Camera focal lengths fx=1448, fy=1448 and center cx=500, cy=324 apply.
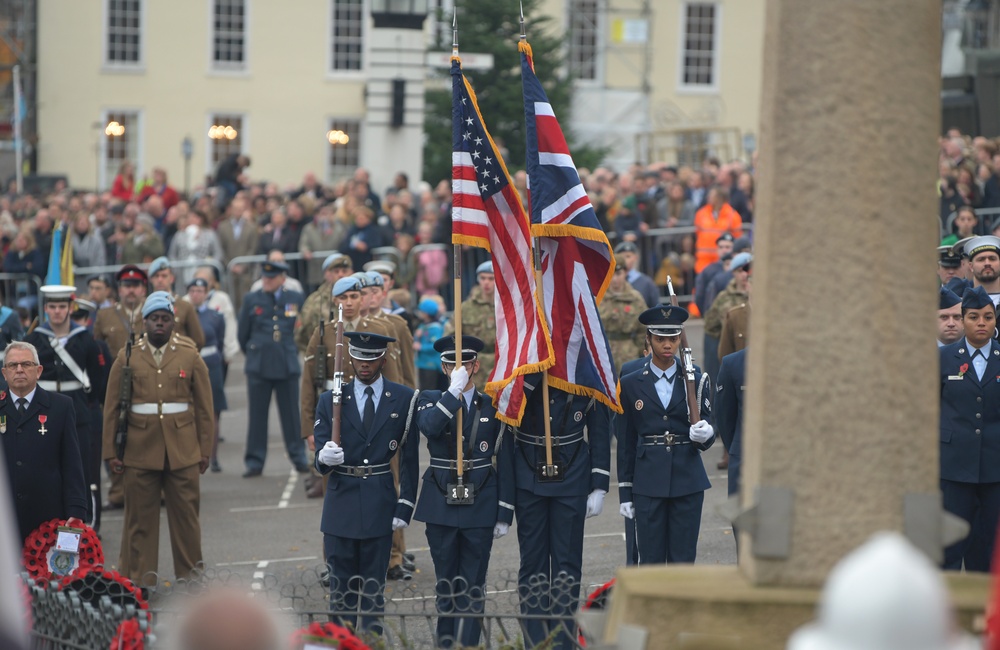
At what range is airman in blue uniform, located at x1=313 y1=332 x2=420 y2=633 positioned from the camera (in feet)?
28.2

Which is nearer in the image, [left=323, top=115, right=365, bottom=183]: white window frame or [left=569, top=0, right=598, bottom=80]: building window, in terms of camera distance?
[left=323, top=115, right=365, bottom=183]: white window frame

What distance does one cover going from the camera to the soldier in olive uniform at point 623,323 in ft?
44.2

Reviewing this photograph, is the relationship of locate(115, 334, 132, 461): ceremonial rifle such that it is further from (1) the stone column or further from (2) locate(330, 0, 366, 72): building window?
(2) locate(330, 0, 366, 72): building window

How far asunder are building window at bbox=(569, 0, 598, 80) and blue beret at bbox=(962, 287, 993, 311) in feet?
108

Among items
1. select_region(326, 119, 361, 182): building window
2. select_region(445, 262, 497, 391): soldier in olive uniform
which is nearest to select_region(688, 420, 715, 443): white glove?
select_region(445, 262, 497, 391): soldier in olive uniform

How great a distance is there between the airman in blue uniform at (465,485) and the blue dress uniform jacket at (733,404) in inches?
66.7

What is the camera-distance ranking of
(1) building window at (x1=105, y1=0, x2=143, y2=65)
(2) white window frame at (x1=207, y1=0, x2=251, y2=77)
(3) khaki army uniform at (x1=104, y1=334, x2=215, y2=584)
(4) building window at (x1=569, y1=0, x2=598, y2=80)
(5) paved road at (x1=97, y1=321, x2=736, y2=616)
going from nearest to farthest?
(3) khaki army uniform at (x1=104, y1=334, x2=215, y2=584), (5) paved road at (x1=97, y1=321, x2=736, y2=616), (1) building window at (x1=105, y1=0, x2=143, y2=65), (2) white window frame at (x1=207, y1=0, x2=251, y2=77), (4) building window at (x1=569, y1=0, x2=598, y2=80)

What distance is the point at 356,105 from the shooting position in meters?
40.8

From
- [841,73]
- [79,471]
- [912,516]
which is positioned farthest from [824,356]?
[79,471]

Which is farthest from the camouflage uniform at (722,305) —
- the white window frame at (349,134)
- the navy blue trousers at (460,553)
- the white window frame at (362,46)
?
the white window frame at (362,46)

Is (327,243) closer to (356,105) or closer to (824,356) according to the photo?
(824,356)

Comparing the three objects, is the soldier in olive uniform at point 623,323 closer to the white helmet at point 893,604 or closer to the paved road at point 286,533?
the paved road at point 286,533

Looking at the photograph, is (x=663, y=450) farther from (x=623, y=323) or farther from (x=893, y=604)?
(x=893, y=604)

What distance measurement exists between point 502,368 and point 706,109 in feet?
112
